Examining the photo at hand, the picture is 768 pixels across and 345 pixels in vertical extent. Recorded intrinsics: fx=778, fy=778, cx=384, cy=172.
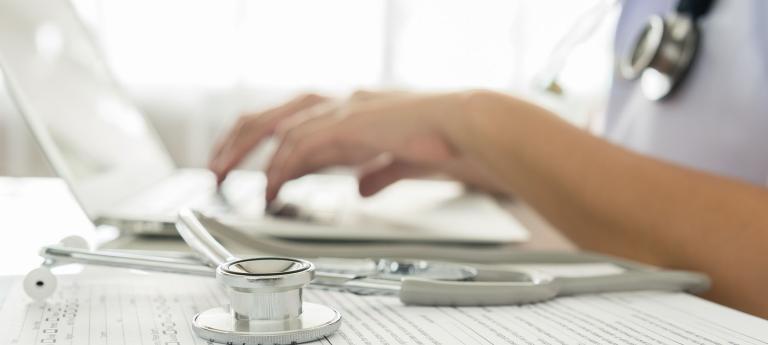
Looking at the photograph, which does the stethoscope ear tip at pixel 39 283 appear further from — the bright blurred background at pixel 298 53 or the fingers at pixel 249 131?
the bright blurred background at pixel 298 53

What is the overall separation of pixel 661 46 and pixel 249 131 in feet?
1.45

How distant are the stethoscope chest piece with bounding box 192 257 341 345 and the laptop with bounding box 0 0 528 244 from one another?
0.27 m

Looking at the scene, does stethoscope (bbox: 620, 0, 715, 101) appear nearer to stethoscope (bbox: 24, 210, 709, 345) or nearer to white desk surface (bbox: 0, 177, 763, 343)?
white desk surface (bbox: 0, 177, 763, 343)

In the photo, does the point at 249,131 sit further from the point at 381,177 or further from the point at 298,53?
the point at 298,53

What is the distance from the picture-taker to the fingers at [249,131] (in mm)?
839

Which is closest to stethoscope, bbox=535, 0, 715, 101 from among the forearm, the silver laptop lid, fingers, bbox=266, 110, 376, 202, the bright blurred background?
the forearm

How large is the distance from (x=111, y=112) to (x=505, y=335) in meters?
0.68

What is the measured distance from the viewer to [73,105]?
0.71 meters

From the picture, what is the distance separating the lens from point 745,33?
0.69 meters

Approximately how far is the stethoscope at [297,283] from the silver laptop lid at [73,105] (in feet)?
0.58

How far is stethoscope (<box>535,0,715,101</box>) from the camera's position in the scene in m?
0.70

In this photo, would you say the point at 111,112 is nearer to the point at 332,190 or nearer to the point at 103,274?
the point at 332,190

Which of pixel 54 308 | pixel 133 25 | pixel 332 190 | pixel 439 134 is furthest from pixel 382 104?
pixel 133 25

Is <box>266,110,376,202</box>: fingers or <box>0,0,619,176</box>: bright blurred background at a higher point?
<box>0,0,619,176</box>: bright blurred background
